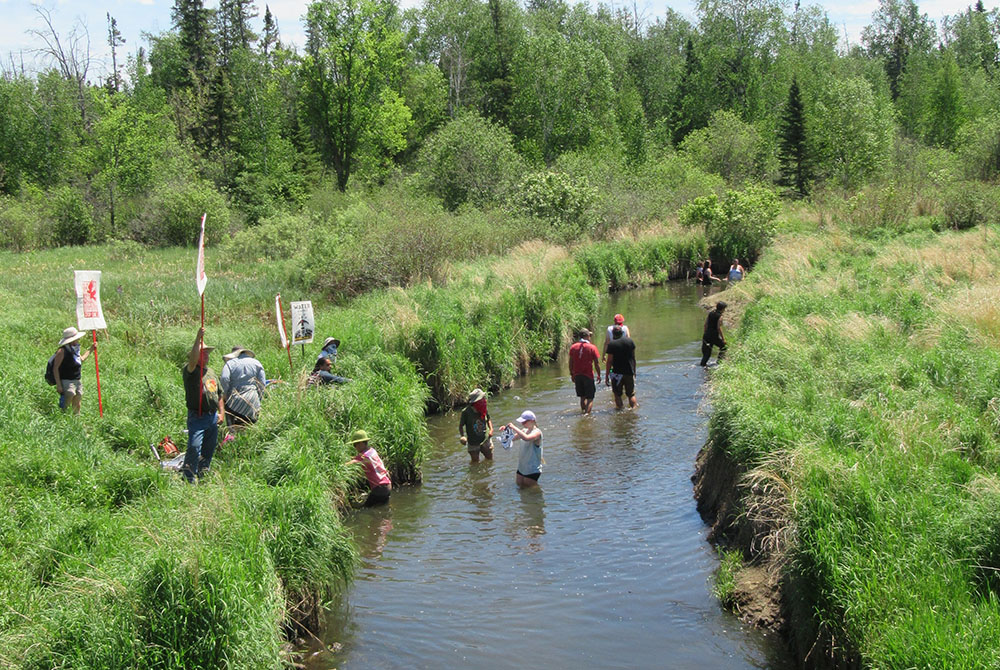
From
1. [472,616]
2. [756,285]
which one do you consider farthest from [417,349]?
[756,285]

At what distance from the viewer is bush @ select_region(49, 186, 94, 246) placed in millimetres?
44594

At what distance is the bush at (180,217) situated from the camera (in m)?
40.0

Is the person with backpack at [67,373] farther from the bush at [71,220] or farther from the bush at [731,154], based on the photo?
the bush at [731,154]

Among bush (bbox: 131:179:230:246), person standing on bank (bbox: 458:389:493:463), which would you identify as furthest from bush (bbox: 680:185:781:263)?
person standing on bank (bbox: 458:389:493:463)

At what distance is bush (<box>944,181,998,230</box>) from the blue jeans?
106 ft

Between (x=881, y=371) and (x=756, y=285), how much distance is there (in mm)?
13205

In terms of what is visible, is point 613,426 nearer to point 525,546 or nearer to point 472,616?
point 525,546

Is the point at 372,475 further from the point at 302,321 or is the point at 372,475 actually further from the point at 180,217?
the point at 180,217

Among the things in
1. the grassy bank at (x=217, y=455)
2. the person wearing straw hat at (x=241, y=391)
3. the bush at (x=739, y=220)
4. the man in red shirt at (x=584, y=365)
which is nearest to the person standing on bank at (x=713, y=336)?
the grassy bank at (x=217, y=455)

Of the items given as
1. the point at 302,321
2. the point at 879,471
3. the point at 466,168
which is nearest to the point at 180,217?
the point at 466,168

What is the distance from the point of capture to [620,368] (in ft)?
54.7

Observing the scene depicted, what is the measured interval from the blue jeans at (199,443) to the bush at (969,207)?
32.2 metres

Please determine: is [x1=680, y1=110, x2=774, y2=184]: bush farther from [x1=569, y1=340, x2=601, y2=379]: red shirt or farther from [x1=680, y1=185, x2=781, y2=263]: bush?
[x1=569, y1=340, x2=601, y2=379]: red shirt

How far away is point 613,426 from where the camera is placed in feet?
51.3
